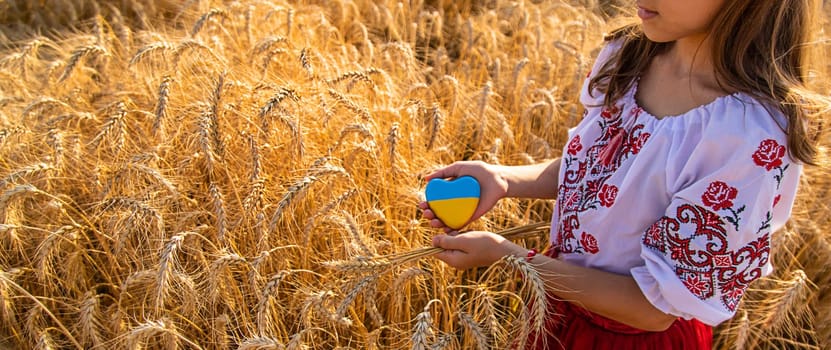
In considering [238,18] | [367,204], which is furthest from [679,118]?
[238,18]

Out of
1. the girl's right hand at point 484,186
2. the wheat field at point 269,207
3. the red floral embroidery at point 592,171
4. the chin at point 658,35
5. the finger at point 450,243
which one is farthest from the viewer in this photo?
the wheat field at point 269,207

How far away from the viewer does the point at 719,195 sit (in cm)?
106

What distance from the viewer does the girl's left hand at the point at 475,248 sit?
1.35 m

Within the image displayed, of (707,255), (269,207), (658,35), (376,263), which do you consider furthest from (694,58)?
(269,207)

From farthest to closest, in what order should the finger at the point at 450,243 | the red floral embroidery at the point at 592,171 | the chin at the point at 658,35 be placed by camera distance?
1. the finger at the point at 450,243
2. the red floral embroidery at the point at 592,171
3. the chin at the point at 658,35

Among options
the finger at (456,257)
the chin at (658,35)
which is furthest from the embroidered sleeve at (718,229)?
the finger at (456,257)

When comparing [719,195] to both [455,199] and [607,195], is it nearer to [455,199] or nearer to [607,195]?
[607,195]

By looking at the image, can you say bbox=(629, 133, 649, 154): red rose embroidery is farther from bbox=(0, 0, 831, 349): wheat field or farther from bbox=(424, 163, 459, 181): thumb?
bbox=(424, 163, 459, 181): thumb

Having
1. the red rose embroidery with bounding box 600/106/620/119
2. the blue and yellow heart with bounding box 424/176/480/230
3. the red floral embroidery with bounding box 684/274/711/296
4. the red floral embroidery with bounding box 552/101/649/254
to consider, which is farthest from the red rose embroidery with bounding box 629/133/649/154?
the blue and yellow heart with bounding box 424/176/480/230

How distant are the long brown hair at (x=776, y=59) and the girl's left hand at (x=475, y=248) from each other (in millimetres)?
514

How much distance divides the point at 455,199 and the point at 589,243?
0.31 m

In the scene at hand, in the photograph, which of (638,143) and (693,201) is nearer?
(693,201)

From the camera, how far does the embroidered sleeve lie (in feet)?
3.45

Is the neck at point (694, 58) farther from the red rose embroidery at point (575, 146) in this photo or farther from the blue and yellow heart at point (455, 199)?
the blue and yellow heart at point (455, 199)
